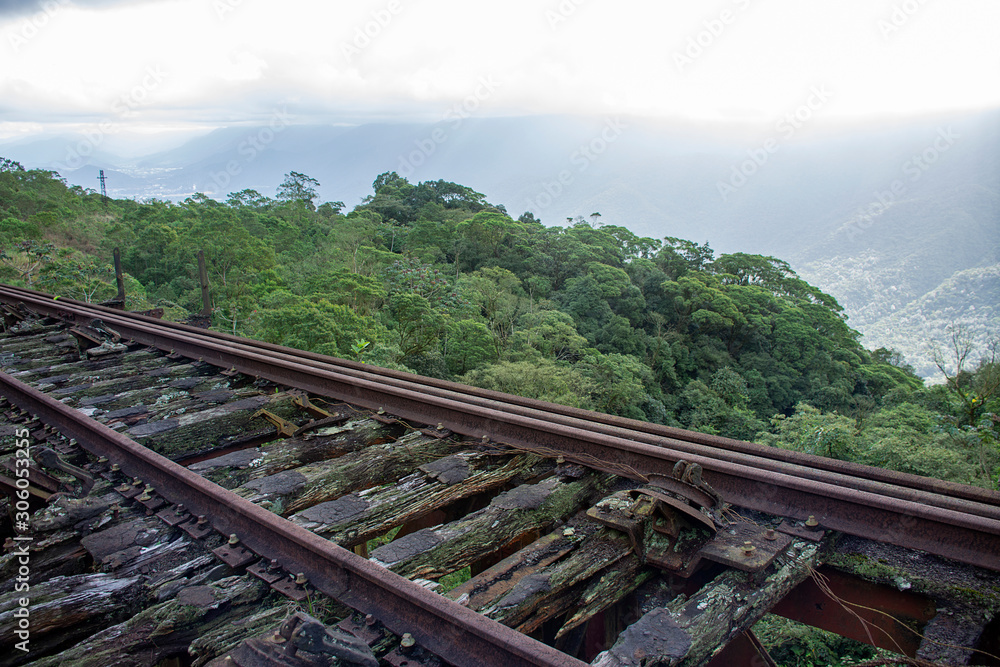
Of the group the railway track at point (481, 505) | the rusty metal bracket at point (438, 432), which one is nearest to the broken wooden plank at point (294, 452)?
the railway track at point (481, 505)

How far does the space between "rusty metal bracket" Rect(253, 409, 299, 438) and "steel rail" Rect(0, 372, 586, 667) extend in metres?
0.72

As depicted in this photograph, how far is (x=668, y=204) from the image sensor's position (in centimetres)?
11762

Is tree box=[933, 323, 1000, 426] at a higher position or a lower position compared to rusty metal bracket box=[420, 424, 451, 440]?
lower

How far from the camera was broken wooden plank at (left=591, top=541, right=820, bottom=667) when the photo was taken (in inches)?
53.5

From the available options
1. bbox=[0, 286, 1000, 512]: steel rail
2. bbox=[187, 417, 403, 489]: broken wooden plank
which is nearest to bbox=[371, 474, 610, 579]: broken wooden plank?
bbox=[0, 286, 1000, 512]: steel rail

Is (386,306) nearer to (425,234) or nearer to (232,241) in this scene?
(232,241)

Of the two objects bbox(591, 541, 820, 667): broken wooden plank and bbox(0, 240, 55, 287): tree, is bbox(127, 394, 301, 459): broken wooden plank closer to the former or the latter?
bbox(591, 541, 820, 667): broken wooden plank

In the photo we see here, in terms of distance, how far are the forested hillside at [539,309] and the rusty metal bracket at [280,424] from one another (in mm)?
11369

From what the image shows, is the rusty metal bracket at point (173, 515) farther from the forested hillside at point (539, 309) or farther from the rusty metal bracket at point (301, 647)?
the forested hillside at point (539, 309)

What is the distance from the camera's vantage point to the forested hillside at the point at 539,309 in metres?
15.7

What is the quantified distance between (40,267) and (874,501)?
28.6 meters

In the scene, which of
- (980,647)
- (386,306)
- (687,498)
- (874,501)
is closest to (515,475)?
(687,498)

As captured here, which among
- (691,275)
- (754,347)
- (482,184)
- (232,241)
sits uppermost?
(482,184)

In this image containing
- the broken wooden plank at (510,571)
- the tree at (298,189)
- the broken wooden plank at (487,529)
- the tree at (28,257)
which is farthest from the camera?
the tree at (298,189)
